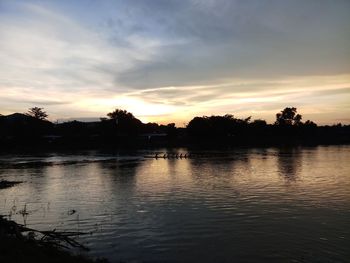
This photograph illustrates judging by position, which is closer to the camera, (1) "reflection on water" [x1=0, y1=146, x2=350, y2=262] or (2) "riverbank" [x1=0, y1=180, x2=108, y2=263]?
(2) "riverbank" [x1=0, y1=180, x2=108, y2=263]

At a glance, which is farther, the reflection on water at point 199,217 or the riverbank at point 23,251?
the reflection on water at point 199,217

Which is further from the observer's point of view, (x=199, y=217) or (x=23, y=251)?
(x=199, y=217)

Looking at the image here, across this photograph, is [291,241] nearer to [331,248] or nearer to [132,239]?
[331,248]

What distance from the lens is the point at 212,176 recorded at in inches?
2270

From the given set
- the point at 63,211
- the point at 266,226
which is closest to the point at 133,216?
the point at 63,211

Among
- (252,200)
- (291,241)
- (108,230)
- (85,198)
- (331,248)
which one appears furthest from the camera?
(85,198)

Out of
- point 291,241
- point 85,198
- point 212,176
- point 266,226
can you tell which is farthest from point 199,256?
point 212,176

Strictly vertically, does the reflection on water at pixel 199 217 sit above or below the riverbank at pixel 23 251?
below

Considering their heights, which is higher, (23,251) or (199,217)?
(23,251)

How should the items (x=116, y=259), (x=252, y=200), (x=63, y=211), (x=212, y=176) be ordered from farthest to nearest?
(x=212, y=176) → (x=252, y=200) → (x=63, y=211) → (x=116, y=259)

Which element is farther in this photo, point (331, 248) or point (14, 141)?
point (14, 141)

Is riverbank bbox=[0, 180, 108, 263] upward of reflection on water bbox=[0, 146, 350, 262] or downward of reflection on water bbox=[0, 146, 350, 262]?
upward

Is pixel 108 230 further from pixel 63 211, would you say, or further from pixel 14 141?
pixel 14 141

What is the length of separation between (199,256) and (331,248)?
23.1 feet
